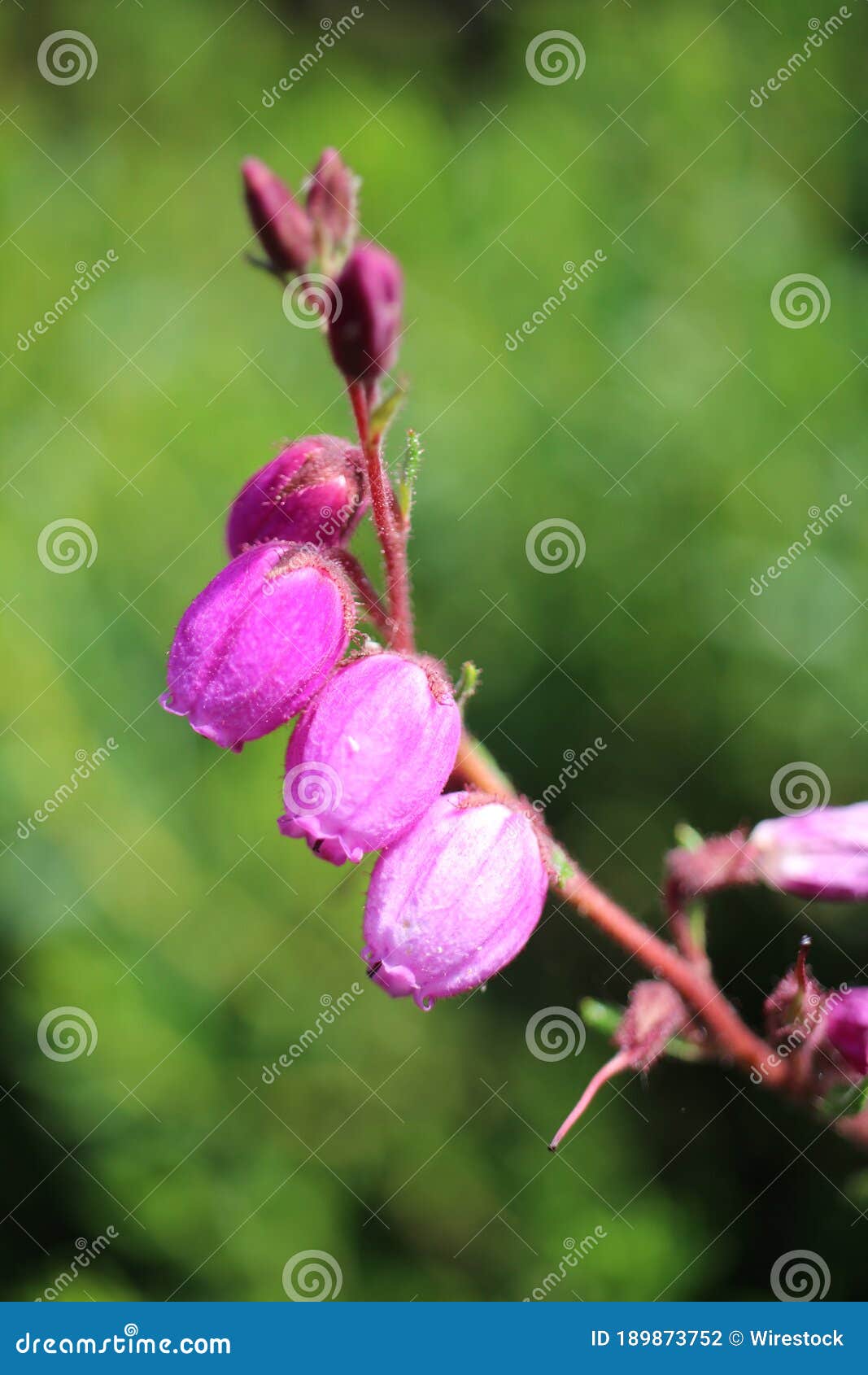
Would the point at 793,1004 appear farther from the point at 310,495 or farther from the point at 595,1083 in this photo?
the point at 310,495

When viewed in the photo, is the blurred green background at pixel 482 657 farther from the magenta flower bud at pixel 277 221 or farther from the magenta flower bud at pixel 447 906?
the magenta flower bud at pixel 277 221

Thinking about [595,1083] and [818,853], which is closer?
[595,1083]

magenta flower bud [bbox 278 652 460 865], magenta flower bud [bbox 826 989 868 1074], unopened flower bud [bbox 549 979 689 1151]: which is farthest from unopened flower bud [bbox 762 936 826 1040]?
magenta flower bud [bbox 278 652 460 865]

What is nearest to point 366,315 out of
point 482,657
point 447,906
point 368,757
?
point 368,757

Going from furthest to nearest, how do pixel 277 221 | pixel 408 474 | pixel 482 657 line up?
pixel 482 657
pixel 408 474
pixel 277 221

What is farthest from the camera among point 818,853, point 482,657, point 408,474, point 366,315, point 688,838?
point 482,657

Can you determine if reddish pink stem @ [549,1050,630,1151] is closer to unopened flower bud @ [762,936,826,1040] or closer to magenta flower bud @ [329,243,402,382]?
unopened flower bud @ [762,936,826,1040]

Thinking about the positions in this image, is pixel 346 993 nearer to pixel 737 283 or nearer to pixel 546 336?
pixel 546 336
